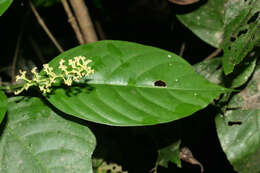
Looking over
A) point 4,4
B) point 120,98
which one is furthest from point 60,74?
point 4,4

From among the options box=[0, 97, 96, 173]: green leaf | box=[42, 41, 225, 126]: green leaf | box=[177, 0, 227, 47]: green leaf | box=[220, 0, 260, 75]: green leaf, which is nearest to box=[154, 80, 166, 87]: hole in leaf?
box=[42, 41, 225, 126]: green leaf

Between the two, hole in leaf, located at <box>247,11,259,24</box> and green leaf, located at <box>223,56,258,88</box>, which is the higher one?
hole in leaf, located at <box>247,11,259,24</box>

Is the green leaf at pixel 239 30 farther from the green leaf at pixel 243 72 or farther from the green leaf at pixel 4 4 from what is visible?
the green leaf at pixel 4 4

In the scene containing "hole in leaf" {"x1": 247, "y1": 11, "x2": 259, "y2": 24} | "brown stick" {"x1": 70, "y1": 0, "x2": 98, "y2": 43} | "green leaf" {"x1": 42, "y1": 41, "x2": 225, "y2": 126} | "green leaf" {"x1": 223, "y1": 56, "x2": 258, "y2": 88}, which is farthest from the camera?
"brown stick" {"x1": 70, "y1": 0, "x2": 98, "y2": 43}

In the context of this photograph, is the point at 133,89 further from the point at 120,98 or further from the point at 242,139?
the point at 242,139

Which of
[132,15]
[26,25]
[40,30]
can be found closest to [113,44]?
[26,25]

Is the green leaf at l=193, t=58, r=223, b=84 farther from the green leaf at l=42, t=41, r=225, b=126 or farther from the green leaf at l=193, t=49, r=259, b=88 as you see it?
the green leaf at l=42, t=41, r=225, b=126
